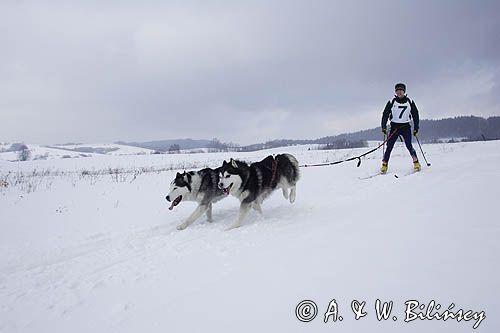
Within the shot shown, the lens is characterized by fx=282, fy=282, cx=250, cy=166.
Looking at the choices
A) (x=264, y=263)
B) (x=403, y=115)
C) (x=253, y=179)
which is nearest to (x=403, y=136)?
(x=403, y=115)

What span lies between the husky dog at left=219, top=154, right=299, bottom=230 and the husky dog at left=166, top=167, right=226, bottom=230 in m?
0.53

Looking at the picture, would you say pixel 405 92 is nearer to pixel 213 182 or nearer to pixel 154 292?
pixel 213 182

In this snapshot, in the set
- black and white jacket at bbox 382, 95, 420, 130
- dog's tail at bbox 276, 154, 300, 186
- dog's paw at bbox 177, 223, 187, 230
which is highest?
black and white jacket at bbox 382, 95, 420, 130

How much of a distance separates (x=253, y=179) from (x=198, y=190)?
1.33m

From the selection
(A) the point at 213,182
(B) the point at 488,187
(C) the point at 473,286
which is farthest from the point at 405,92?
(C) the point at 473,286

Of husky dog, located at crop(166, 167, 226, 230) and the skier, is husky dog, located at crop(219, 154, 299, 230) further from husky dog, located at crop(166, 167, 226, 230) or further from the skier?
the skier

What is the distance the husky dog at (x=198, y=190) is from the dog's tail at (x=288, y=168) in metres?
1.50

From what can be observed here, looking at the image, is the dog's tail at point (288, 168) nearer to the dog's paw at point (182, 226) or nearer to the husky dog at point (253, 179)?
the husky dog at point (253, 179)

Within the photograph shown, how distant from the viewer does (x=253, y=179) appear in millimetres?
6113

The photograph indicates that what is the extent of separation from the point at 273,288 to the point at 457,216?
2780 mm

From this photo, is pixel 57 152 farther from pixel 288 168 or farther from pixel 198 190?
pixel 288 168

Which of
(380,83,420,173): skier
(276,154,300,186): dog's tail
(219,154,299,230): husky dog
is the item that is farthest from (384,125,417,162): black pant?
(219,154,299,230): husky dog

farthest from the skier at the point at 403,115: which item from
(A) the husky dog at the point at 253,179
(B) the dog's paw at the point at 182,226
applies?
(B) the dog's paw at the point at 182,226

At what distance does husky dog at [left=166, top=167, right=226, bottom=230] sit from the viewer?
625 cm
